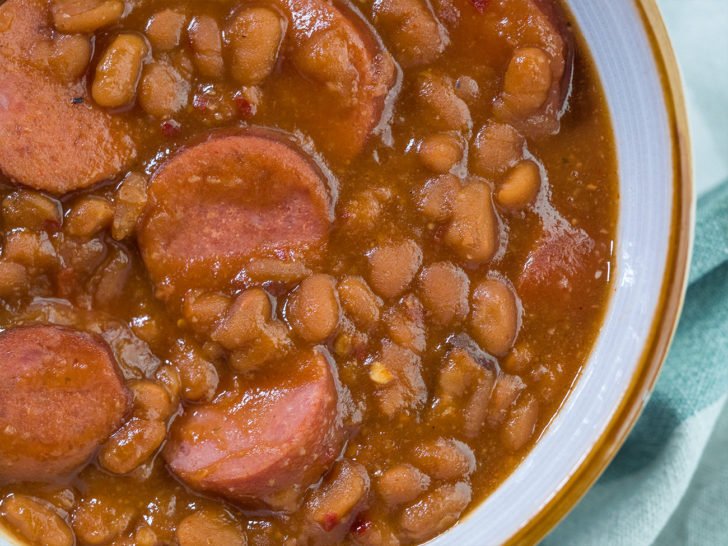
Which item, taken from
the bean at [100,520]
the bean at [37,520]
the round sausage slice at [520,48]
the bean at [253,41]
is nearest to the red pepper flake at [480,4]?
the round sausage slice at [520,48]

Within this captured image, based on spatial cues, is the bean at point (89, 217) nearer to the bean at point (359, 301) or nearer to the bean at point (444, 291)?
the bean at point (359, 301)

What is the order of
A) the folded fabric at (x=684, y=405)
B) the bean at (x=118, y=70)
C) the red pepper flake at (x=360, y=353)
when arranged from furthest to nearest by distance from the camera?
the folded fabric at (x=684, y=405), the red pepper flake at (x=360, y=353), the bean at (x=118, y=70)

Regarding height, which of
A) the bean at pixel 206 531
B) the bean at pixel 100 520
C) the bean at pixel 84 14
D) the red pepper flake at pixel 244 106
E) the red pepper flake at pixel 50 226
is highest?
the bean at pixel 84 14

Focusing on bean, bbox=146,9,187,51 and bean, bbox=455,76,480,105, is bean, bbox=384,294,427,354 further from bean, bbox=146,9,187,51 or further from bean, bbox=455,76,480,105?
bean, bbox=146,9,187,51

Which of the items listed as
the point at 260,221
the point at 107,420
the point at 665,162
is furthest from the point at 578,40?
the point at 107,420

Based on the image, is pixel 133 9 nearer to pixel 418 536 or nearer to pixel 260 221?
pixel 260 221

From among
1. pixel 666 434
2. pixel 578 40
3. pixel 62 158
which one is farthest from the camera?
pixel 666 434
